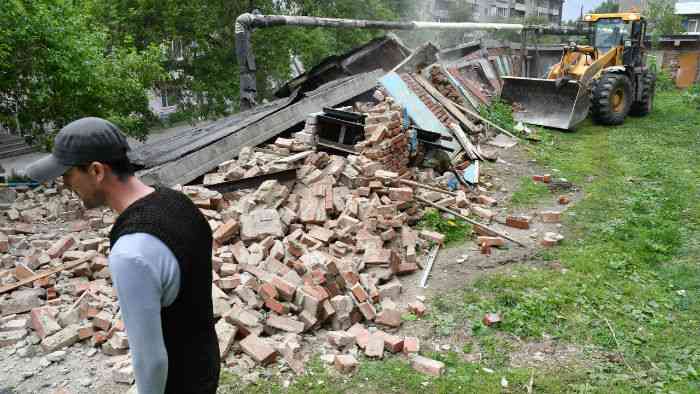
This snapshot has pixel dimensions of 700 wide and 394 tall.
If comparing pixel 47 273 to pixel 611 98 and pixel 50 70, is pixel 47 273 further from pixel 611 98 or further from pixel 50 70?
pixel 611 98

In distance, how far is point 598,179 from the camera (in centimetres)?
945

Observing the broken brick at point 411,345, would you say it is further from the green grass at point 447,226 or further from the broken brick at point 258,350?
the green grass at point 447,226

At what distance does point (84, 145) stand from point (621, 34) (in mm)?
15453

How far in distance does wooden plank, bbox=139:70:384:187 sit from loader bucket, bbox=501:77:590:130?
5.22 m

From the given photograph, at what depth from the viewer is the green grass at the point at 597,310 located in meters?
4.14

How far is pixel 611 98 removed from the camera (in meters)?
13.5

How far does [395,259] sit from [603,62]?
10569 mm

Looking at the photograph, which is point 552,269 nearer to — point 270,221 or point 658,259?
point 658,259

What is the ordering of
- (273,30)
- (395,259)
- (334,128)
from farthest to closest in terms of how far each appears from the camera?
(273,30) → (334,128) → (395,259)

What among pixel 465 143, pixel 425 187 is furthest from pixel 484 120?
pixel 425 187

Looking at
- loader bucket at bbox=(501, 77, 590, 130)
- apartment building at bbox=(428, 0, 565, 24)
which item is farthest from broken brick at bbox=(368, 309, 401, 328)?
apartment building at bbox=(428, 0, 565, 24)

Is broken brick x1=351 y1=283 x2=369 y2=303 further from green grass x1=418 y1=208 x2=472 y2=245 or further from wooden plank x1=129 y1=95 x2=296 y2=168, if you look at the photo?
wooden plank x1=129 y1=95 x2=296 y2=168

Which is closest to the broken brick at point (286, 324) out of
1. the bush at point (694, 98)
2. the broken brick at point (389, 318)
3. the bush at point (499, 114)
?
the broken brick at point (389, 318)

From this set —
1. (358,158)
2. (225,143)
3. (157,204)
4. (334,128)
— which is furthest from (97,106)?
(157,204)
